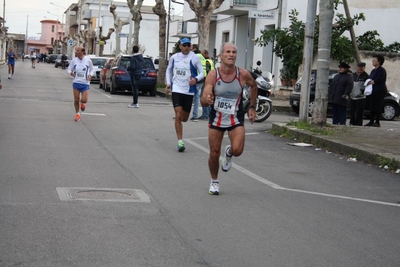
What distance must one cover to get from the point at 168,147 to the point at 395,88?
58.9ft

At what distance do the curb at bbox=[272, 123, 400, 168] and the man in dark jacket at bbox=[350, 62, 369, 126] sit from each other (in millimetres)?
3003

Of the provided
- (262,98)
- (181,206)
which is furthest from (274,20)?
(181,206)

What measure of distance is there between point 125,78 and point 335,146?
1733cm

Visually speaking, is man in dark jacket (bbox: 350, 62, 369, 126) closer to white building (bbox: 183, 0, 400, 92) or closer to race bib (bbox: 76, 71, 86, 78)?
race bib (bbox: 76, 71, 86, 78)

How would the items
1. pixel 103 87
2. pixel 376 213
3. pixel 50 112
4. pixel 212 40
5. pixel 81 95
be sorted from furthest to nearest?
pixel 212 40, pixel 103 87, pixel 50 112, pixel 81 95, pixel 376 213

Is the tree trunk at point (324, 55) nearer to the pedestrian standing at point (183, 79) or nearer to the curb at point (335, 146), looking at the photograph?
the curb at point (335, 146)

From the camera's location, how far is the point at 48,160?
10133mm

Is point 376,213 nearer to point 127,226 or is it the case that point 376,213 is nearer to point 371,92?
point 127,226

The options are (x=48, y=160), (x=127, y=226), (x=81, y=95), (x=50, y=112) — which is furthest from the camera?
(x=50, y=112)

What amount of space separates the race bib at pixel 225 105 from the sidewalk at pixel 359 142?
4.18 meters

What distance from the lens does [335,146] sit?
43.7 ft

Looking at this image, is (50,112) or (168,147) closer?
(168,147)

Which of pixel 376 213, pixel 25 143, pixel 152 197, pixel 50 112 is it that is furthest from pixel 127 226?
pixel 50 112

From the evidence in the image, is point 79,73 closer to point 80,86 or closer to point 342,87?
point 80,86
